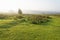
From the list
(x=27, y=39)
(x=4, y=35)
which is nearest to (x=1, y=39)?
(x=4, y=35)

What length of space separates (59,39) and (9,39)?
164 inches

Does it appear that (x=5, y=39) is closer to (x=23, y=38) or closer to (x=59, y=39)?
(x=23, y=38)

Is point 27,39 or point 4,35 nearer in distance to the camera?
point 27,39

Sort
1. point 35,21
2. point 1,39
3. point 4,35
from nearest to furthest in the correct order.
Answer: point 1,39, point 4,35, point 35,21

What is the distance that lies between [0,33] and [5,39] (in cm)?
192

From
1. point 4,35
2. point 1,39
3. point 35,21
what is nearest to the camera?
point 1,39

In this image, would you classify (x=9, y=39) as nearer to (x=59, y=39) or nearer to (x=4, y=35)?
(x=4, y=35)

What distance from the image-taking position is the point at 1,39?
35.5ft

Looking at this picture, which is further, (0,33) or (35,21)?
(35,21)

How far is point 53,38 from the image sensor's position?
11383 millimetres

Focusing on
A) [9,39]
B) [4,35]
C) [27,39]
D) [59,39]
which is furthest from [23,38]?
[59,39]

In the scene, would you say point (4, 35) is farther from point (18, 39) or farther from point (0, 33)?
point (18, 39)

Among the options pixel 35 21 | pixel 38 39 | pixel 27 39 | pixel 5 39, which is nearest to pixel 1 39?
pixel 5 39

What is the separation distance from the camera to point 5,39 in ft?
35.5
